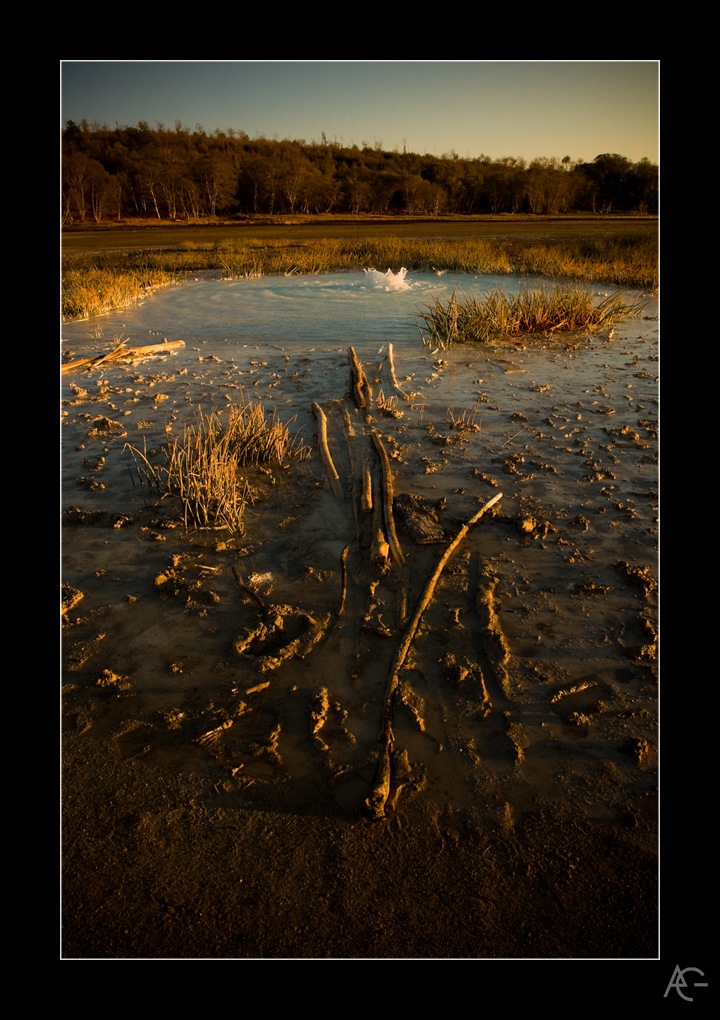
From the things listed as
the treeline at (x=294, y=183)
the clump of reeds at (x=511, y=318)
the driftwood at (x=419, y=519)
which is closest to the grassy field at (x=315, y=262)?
the clump of reeds at (x=511, y=318)

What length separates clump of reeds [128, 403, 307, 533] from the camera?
450cm

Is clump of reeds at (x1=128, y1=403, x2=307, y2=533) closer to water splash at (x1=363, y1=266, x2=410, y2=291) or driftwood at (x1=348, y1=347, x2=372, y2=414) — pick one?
driftwood at (x1=348, y1=347, x2=372, y2=414)

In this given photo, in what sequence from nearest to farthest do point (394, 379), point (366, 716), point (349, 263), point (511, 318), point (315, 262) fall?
point (366, 716)
point (394, 379)
point (511, 318)
point (315, 262)
point (349, 263)

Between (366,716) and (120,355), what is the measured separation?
7.82 m

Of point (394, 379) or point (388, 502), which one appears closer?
point (388, 502)

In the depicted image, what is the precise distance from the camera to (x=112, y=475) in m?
5.29

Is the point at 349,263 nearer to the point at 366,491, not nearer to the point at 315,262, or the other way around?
the point at 315,262

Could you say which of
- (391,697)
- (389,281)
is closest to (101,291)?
(389,281)

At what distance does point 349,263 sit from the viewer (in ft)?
68.9

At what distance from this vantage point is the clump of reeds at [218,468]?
4.50 metres

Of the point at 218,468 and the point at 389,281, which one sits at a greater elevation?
the point at 389,281

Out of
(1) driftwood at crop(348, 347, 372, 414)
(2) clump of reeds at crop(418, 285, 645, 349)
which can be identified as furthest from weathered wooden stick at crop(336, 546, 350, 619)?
(2) clump of reeds at crop(418, 285, 645, 349)

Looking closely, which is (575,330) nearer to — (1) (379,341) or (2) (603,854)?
(1) (379,341)
